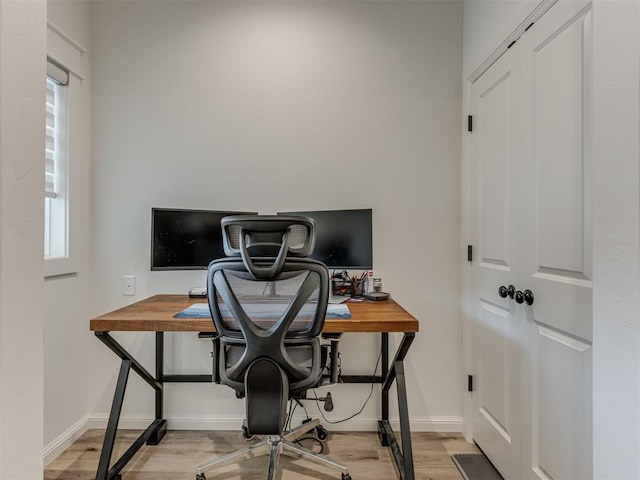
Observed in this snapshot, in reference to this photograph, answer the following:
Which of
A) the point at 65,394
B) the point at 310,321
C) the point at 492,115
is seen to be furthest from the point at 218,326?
the point at 492,115

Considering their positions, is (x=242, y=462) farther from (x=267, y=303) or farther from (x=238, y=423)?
(x=267, y=303)

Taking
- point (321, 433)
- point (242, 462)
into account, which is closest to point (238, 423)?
point (242, 462)

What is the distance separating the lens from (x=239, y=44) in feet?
7.27

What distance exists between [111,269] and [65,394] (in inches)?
29.8

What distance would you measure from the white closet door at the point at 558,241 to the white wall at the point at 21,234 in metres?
1.61

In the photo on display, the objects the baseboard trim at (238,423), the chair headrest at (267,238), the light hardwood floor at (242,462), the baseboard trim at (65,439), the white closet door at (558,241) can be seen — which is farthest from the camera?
the baseboard trim at (238,423)

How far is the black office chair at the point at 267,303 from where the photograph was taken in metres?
1.32

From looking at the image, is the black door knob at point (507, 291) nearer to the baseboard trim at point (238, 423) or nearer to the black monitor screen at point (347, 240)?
the black monitor screen at point (347, 240)

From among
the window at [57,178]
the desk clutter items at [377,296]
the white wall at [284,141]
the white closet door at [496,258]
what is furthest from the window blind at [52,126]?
the white closet door at [496,258]

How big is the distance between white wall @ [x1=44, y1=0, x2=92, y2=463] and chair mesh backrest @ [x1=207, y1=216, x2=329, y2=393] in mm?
1192

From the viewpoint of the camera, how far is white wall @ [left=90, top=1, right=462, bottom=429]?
2186 mm

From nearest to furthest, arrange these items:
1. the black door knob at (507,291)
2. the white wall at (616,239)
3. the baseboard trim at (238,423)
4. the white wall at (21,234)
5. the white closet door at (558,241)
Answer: the white wall at (21,234)
the white wall at (616,239)
the white closet door at (558,241)
the black door knob at (507,291)
the baseboard trim at (238,423)

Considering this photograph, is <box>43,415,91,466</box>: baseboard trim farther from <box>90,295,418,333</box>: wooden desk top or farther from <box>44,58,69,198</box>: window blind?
<box>44,58,69,198</box>: window blind

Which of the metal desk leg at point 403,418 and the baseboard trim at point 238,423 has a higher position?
the metal desk leg at point 403,418
